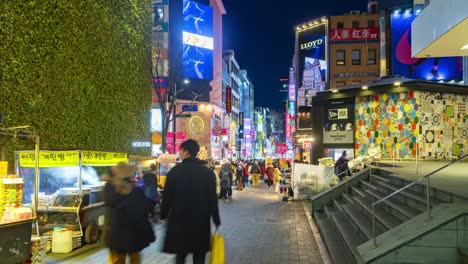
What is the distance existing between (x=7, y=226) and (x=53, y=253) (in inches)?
105

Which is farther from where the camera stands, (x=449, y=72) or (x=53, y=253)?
(x=449, y=72)

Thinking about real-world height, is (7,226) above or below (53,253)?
above

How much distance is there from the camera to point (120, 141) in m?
19.8

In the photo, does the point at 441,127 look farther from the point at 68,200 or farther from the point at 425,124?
the point at 68,200

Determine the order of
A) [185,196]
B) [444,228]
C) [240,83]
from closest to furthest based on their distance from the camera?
[185,196] → [444,228] → [240,83]

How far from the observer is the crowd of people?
16.9ft

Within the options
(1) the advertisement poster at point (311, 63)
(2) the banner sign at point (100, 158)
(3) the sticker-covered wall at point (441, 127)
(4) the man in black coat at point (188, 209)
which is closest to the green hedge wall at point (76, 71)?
(2) the banner sign at point (100, 158)

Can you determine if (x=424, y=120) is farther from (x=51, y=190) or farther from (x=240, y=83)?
(x=240, y=83)

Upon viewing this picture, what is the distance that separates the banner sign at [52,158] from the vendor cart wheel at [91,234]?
64.5 inches

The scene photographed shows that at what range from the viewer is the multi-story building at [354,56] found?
5050 cm

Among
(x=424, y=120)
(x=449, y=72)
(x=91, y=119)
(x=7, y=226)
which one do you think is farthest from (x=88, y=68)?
(x=449, y=72)

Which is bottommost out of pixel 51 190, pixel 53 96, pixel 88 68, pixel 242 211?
pixel 242 211

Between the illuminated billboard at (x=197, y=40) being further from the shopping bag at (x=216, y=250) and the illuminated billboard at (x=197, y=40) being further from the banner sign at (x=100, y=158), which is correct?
the shopping bag at (x=216, y=250)

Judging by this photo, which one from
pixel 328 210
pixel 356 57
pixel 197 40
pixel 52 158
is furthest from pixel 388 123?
pixel 197 40
